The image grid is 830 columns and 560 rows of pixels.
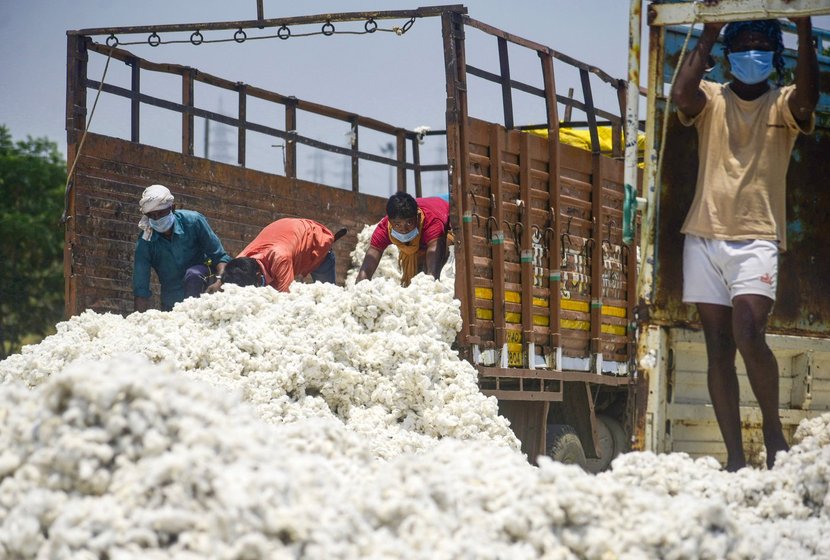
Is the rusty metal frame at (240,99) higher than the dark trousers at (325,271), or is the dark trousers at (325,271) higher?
the rusty metal frame at (240,99)

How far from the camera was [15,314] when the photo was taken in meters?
22.8

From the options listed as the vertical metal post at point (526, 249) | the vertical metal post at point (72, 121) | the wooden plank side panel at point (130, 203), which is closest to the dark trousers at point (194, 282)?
the wooden plank side panel at point (130, 203)

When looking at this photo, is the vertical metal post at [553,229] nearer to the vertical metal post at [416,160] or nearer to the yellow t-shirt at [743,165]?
the yellow t-shirt at [743,165]

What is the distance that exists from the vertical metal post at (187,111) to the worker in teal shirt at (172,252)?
67cm

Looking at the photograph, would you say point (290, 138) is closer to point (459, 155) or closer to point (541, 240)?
point (541, 240)

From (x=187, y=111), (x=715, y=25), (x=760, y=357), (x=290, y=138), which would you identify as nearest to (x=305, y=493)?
(x=760, y=357)

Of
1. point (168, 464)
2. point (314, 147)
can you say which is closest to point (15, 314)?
point (314, 147)

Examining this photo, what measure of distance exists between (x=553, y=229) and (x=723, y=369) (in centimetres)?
316

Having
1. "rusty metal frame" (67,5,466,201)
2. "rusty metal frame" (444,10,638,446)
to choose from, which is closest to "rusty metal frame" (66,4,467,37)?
"rusty metal frame" (67,5,466,201)

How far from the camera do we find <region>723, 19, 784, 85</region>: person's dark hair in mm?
4859

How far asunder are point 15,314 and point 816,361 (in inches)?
780

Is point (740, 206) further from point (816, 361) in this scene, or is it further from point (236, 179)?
point (236, 179)

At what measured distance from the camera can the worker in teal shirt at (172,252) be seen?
8.34 meters

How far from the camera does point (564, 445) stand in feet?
25.4
